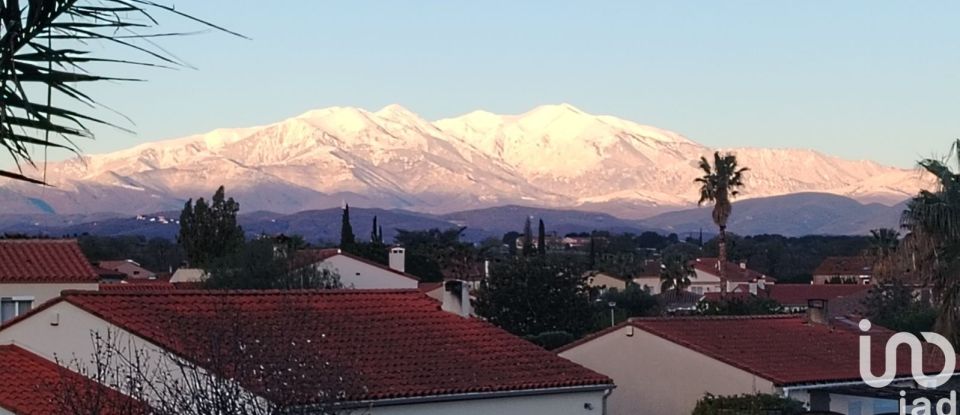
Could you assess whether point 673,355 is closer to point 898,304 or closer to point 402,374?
point 402,374

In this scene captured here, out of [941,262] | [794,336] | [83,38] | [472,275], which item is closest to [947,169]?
[941,262]

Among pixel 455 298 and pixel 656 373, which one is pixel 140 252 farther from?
pixel 455 298

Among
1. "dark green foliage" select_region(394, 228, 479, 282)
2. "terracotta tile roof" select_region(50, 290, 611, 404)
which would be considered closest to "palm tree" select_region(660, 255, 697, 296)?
"dark green foliage" select_region(394, 228, 479, 282)

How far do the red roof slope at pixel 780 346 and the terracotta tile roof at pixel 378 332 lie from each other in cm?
525

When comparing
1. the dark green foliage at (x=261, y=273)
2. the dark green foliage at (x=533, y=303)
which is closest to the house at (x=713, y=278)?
the dark green foliage at (x=533, y=303)

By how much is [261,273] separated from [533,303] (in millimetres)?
9132

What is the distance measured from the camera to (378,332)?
22.5 meters

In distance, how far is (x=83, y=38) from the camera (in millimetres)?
3160

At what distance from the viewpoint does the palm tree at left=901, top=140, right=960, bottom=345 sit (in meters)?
21.7

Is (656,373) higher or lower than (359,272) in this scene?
lower

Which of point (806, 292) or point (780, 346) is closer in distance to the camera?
point (780, 346)

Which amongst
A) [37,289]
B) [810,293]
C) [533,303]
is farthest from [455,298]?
[810,293]

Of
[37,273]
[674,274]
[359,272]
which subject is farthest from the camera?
[674,274]

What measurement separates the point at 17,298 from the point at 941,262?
82.9 feet
